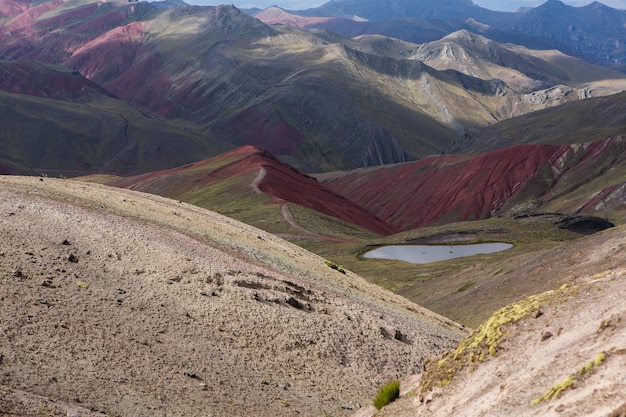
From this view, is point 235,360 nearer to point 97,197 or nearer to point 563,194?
point 97,197

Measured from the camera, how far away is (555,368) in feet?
42.5

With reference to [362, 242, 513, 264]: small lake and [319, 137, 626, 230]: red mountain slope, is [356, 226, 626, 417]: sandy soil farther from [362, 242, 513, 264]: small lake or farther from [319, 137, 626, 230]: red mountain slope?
[319, 137, 626, 230]: red mountain slope

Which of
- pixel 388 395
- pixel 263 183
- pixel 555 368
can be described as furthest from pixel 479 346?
pixel 263 183

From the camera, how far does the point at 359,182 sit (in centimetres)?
19300

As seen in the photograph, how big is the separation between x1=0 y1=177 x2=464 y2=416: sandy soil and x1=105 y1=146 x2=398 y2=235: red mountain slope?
285ft

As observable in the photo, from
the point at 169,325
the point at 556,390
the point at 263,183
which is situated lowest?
the point at 263,183

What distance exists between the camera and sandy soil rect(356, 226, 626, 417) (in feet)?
37.7

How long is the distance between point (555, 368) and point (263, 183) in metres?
115

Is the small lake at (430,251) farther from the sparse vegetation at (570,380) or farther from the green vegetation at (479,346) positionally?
the sparse vegetation at (570,380)

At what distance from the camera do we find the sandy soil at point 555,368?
11.5 meters

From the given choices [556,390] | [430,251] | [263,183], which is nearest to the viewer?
[556,390]

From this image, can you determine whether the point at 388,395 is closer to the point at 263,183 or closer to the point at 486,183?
the point at 263,183

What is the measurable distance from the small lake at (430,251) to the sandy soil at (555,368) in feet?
246

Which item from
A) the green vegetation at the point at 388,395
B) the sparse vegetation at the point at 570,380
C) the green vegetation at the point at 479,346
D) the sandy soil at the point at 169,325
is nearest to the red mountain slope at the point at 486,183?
the sandy soil at the point at 169,325
